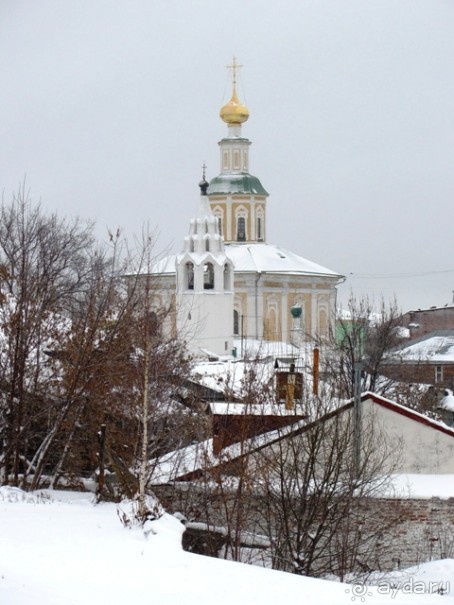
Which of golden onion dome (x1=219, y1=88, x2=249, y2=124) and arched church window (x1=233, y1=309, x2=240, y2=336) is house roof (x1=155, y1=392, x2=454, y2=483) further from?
golden onion dome (x1=219, y1=88, x2=249, y2=124)

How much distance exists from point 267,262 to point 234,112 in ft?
30.7

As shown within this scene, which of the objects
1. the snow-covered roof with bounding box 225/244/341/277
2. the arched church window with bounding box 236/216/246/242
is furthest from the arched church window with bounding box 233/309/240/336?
the arched church window with bounding box 236/216/246/242

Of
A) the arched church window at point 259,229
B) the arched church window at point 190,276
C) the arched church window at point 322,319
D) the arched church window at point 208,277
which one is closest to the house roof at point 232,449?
the arched church window at point 190,276

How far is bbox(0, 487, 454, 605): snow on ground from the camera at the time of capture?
29.6 feet

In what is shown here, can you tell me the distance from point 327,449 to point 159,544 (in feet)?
16.9

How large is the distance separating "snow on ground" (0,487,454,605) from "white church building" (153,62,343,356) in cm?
4262

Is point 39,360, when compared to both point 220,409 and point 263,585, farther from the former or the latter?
point 263,585

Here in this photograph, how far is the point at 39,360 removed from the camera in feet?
55.5

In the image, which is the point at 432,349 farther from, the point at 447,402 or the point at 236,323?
the point at 236,323

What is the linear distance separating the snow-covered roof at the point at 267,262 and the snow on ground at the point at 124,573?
53753 millimetres

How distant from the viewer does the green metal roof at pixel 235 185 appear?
230 ft

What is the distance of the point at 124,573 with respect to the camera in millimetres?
9625

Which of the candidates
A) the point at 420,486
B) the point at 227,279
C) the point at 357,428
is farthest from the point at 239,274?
the point at 357,428

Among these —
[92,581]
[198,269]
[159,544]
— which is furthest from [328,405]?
[198,269]
